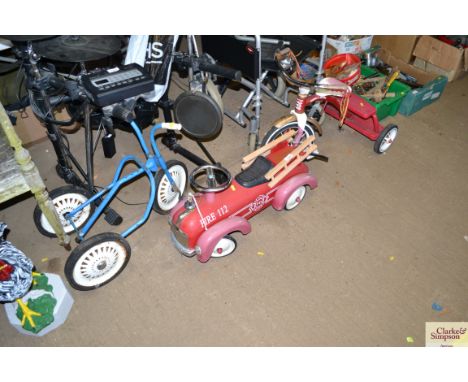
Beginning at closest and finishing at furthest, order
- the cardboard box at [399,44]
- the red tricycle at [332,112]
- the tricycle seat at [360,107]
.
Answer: the red tricycle at [332,112] < the tricycle seat at [360,107] < the cardboard box at [399,44]

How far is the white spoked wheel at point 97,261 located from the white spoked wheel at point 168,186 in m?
0.38

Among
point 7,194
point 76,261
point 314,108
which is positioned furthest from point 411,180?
point 7,194

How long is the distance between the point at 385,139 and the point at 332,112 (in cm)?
46

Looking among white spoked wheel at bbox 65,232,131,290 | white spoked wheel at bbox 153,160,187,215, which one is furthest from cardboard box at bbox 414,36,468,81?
white spoked wheel at bbox 65,232,131,290

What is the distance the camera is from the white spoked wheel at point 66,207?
211cm

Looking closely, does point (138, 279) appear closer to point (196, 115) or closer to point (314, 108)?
point (196, 115)

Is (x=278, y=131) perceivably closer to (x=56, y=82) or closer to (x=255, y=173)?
(x=255, y=173)

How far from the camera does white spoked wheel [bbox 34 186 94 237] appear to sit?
2.11 meters

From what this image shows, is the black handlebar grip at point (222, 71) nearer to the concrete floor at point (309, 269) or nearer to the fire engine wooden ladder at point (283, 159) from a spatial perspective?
the fire engine wooden ladder at point (283, 159)

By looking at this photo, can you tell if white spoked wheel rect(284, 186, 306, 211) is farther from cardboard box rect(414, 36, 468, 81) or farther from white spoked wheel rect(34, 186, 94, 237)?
cardboard box rect(414, 36, 468, 81)

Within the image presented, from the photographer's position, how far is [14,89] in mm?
2680

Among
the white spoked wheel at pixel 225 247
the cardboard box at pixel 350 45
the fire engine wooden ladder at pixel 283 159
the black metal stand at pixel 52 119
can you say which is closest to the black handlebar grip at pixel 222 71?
the fire engine wooden ladder at pixel 283 159
